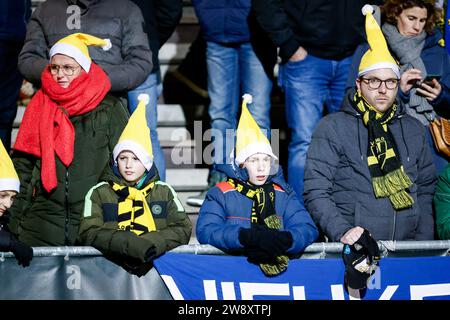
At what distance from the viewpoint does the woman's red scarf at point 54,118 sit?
6388 mm

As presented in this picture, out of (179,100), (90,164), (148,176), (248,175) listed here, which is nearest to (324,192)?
(248,175)

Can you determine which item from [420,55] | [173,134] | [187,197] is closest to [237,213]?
[187,197]

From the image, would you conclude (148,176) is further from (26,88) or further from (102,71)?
(26,88)

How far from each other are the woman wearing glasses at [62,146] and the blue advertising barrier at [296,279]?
1.02 metres

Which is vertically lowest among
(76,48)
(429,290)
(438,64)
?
(429,290)

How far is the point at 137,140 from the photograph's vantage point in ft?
20.5

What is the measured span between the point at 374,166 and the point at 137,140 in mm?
1490

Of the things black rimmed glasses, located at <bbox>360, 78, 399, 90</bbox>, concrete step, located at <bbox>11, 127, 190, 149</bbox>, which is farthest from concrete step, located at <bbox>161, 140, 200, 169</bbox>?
black rimmed glasses, located at <bbox>360, 78, 399, 90</bbox>

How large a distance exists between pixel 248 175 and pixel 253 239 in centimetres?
68

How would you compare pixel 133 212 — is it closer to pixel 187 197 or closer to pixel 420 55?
pixel 187 197

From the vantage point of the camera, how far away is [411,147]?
6523 mm

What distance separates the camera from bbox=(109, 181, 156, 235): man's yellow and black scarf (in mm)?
5977

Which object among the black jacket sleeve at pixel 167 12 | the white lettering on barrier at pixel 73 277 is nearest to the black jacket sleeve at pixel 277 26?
the black jacket sleeve at pixel 167 12

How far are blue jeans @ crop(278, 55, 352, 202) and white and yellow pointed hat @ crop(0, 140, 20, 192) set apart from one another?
2237 millimetres
